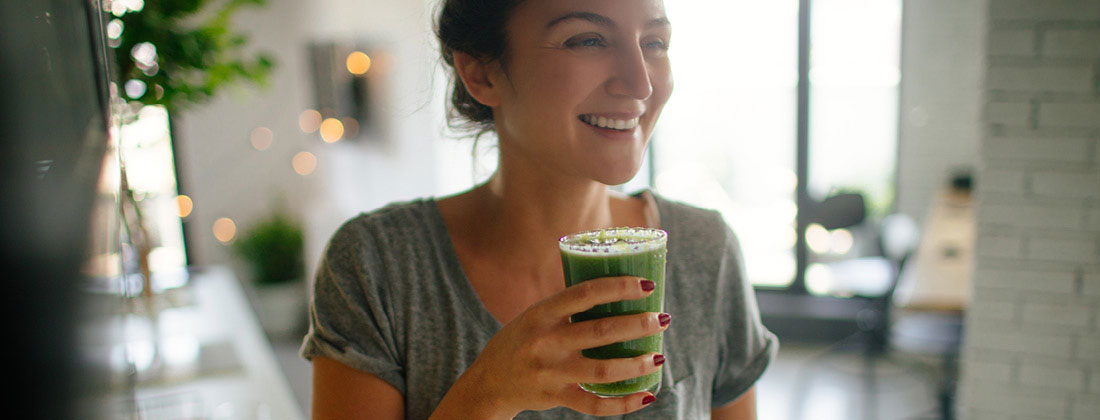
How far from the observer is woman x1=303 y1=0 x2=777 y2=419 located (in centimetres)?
80

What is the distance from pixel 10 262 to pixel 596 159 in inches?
28.9

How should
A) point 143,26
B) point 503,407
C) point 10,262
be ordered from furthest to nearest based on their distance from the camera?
1. point 143,26
2. point 503,407
3. point 10,262

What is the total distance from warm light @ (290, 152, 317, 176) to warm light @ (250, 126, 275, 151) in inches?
8.5

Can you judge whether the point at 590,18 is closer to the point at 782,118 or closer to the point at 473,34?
the point at 473,34

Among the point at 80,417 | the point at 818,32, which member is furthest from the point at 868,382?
the point at 80,417

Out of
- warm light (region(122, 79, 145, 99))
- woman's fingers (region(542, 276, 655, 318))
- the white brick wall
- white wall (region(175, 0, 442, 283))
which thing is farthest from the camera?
white wall (region(175, 0, 442, 283))

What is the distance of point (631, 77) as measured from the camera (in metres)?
0.86

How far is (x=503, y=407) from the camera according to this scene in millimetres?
811

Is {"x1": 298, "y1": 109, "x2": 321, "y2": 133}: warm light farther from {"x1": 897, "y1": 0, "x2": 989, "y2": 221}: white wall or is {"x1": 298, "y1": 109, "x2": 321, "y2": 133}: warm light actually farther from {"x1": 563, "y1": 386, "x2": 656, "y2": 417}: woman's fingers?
{"x1": 563, "y1": 386, "x2": 656, "y2": 417}: woman's fingers

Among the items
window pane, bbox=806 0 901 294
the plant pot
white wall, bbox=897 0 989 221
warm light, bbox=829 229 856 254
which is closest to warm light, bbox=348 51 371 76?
the plant pot

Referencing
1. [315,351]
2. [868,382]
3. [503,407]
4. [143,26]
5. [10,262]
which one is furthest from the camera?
[868,382]

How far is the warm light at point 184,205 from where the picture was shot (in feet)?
17.0

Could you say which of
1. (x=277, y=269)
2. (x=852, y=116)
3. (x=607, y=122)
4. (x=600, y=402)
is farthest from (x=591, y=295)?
(x=277, y=269)

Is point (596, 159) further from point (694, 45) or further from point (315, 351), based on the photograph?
point (694, 45)
